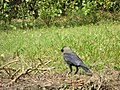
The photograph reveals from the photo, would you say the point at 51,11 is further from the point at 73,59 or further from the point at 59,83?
the point at 59,83

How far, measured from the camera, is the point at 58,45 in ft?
40.3

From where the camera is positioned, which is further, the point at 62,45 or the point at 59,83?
the point at 62,45

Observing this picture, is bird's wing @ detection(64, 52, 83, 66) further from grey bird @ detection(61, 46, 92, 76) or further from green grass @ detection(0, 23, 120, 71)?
green grass @ detection(0, 23, 120, 71)

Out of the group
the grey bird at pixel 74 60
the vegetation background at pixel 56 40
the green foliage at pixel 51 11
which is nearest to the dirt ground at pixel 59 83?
the vegetation background at pixel 56 40

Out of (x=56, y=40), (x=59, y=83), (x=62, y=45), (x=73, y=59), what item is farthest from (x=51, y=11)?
(x=59, y=83)

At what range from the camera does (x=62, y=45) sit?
12.1 metres

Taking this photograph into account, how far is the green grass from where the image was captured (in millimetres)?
9969

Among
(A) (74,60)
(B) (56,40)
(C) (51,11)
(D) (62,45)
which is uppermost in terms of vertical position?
(A) (74,60)

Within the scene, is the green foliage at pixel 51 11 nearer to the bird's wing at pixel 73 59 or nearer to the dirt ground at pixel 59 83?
the bird's wing at pixel 73 59

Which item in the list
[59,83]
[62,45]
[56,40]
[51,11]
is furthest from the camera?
[51,11]

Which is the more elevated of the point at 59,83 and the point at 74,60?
the point at 59,83

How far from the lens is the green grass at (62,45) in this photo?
392 inches

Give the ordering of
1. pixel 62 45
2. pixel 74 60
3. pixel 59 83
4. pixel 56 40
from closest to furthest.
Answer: pixel 59 83 → pixel 74 60 → pixel 62 45 → pixel 56 40

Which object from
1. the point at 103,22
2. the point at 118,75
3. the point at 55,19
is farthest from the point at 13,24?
the point at 118,75
